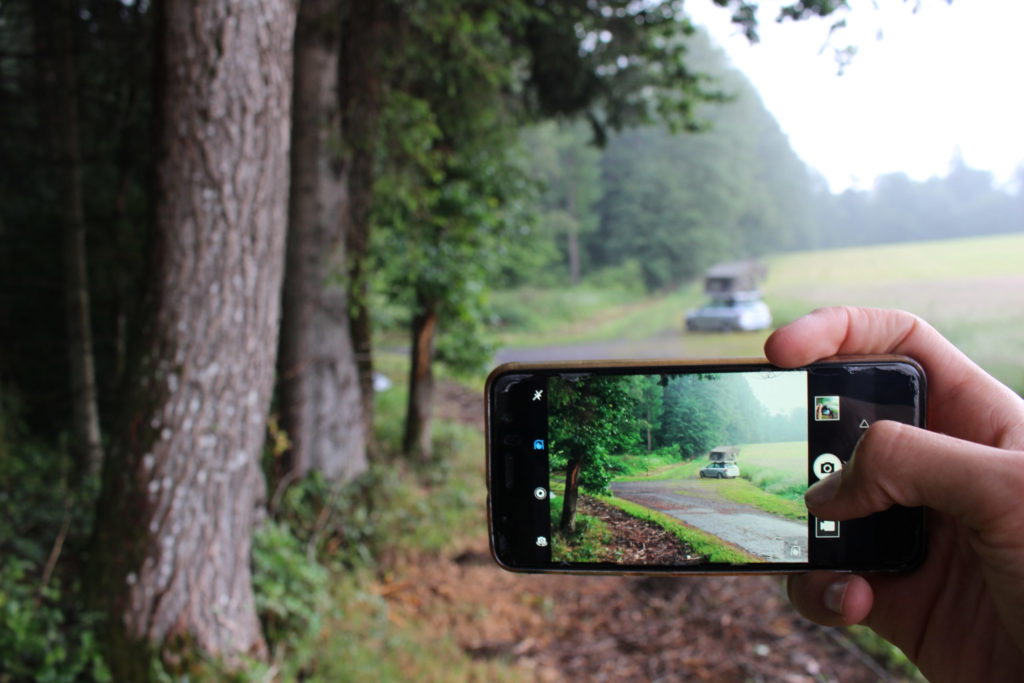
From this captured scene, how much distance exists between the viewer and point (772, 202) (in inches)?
305

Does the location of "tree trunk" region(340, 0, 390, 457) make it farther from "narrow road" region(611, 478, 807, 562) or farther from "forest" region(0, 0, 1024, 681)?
"narrow road" region(611, 478, 807, 562)

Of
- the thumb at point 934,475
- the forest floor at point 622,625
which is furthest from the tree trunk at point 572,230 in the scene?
the thumb at point 934,475

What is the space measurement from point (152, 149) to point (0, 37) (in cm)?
510

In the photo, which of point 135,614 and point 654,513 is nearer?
point 654,513

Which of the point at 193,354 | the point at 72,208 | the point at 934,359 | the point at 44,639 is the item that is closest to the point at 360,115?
the point at 193,354

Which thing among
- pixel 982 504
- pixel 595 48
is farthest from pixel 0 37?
pixel 982 504

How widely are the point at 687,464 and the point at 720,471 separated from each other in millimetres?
64

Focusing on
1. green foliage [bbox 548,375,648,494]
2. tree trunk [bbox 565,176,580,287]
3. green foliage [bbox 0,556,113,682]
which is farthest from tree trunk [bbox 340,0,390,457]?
tree trunk [bbox 565,176,580,287]

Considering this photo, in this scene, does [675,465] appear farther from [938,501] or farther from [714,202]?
[714,202]

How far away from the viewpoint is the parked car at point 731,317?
560 centimetres

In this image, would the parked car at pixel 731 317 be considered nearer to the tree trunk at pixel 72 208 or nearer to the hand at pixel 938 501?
the hand at pixel 938 501

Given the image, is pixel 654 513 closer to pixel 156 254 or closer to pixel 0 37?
pixel 156 254

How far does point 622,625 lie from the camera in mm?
4961

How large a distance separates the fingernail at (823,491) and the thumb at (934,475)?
2 cm
